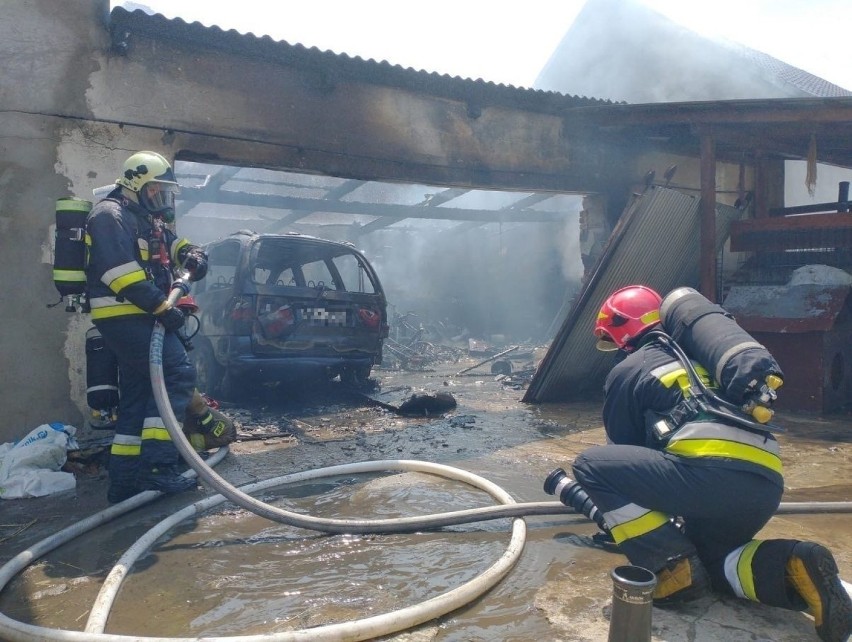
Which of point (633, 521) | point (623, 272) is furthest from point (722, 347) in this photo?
point (623, 272)

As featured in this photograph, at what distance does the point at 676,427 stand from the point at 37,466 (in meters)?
4.06

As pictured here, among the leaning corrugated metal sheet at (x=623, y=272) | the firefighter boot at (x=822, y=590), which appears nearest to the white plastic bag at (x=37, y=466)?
the firefighter boot at (x=822, y=590)

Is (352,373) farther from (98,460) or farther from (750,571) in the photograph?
(750,571)

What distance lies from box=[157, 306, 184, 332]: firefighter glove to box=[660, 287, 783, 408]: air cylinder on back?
2.79 meters

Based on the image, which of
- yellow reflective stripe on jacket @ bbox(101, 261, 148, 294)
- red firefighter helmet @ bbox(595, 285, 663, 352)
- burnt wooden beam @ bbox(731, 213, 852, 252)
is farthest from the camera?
burnt wooden beam @ bbox(731, 213, 852, 252)

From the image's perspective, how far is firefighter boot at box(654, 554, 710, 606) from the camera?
2283mm

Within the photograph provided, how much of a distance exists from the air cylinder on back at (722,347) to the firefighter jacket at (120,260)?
2890 mm

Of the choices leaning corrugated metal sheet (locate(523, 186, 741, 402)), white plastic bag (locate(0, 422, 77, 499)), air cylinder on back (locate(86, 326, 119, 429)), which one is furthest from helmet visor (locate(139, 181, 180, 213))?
leaning corrugated metal sheet (locate(523, 186, 741, 402))

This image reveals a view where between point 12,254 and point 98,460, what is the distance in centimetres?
191

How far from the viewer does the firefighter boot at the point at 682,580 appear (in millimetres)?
2283

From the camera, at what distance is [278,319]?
636 cm

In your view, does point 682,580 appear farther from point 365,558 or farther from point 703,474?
point 365,558

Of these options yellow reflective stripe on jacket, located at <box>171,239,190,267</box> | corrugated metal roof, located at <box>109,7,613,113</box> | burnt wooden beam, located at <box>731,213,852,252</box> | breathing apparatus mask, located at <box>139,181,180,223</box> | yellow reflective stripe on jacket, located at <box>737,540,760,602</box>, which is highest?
corrugated metal roof, located at <box>109,7,613,113</box>

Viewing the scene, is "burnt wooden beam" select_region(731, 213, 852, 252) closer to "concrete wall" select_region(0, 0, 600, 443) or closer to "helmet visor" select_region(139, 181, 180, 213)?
"concrete wall" select_region(0, 0, 600, 443)
